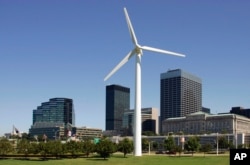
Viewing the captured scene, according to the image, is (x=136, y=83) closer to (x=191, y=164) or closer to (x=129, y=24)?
(x=129, y=24)

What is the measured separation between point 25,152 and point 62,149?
11924 millimetres

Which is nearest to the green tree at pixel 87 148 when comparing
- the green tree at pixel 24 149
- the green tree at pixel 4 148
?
the green tree at pixel 24 149

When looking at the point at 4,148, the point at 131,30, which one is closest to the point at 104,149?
the point at 131,30

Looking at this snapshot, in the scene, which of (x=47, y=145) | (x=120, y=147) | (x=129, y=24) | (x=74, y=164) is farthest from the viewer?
(x=120, y=147)

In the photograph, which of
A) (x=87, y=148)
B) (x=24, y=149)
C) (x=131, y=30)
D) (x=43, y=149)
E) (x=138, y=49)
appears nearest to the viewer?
(x=131, y=30)

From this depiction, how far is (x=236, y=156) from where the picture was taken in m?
17.1

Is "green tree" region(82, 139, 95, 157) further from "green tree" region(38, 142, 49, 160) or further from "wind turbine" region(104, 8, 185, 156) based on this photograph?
"wind turbine" region(104, 8, 185, 156)

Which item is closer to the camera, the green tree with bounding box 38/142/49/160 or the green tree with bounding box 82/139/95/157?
the green tree with bounding box 38/142/49/160

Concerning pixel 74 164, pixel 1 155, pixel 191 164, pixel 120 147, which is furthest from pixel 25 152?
pixel 191 164

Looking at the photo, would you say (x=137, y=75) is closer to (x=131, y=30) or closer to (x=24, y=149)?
(x=131, y=30)

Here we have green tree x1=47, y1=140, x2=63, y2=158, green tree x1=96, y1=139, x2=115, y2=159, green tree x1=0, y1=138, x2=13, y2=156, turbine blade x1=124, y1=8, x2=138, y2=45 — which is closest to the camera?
turbine blade x1=124, y1=8, x2=138, y2=45

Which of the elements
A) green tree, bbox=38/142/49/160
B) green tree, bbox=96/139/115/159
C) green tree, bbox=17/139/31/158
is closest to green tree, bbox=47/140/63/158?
green tree, bbox=38/142/49/160

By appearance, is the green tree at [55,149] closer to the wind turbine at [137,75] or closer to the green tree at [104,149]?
the green tree at [104,149]

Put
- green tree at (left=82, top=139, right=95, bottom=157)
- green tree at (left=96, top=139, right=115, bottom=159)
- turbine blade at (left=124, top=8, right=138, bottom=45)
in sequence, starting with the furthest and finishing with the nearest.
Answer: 1. green tree at (left=82, top=139, right=95, bottom=157)
2. green tree at (left=96, top=139, right=115, bottom=159)
3. turbine blade at (left=124, top=8, right=138, bottom=45)
